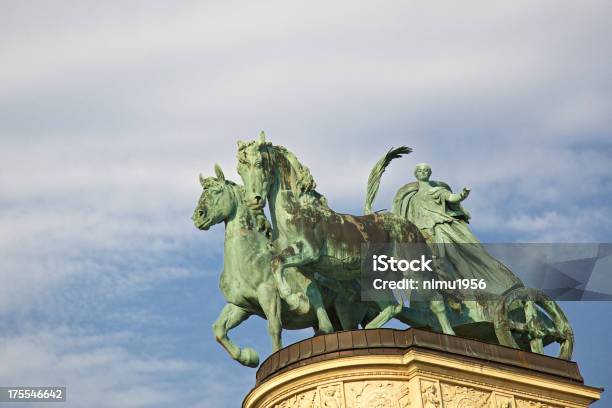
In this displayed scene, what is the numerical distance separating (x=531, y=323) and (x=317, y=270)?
4.54 m

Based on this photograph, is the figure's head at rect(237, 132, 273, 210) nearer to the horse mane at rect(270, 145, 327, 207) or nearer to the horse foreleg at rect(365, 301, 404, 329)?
the horse mane at rect(270, 145, 327, 207)

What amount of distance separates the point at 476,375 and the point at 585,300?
432cm

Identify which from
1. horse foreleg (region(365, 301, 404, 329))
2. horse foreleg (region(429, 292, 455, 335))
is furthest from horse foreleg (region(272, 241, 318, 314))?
horse foreleg (region(429, 292, 455, 335))

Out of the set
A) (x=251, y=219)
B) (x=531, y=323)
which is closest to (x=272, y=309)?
(x=251, y=219)

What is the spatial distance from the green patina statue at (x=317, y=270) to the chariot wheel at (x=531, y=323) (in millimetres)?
21

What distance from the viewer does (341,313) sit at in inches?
1168

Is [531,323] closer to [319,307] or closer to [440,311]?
[440,311]

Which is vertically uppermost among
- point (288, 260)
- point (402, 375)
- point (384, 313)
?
point (288, 260)

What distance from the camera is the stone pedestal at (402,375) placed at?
26.6 meters

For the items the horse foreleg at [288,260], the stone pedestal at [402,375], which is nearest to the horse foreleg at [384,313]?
the stone pedestal at [402,375]

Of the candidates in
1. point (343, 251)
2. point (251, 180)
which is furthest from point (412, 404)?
point (251, 180)

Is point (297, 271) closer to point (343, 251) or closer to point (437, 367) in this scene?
point (343, 251)

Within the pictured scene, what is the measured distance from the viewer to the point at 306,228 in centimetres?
2850

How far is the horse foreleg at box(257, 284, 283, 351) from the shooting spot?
28391mm
